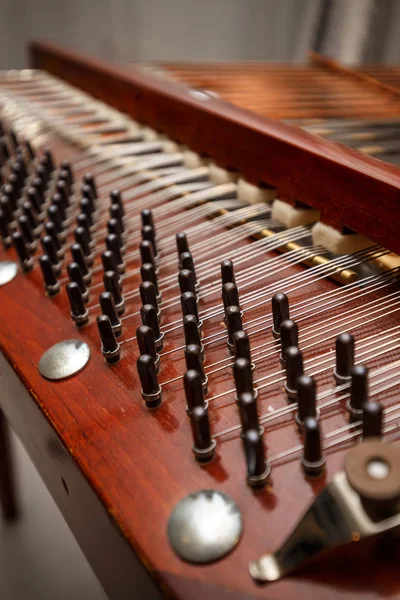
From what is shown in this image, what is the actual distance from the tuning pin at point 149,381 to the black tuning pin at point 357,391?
1.08 feet

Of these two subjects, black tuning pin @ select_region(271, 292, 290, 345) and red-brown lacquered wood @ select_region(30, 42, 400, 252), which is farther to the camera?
red-brown lacquered wood @ select_region(30, 42, 400, 252)

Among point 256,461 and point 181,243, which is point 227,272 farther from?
point 256,461

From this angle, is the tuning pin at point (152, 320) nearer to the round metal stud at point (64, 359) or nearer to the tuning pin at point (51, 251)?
A: the round metal stud at point (64, 359)

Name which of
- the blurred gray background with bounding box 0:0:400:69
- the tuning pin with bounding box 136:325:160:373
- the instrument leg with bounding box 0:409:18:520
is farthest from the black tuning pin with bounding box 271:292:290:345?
the blurred gray background with bounding box 0:0:400:69

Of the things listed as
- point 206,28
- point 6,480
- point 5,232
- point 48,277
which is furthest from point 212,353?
point 206,28

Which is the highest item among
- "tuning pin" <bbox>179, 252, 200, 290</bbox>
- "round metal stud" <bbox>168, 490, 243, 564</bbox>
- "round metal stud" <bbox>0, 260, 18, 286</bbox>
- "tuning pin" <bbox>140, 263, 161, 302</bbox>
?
"tuning pin" <bbox>179, 252, 200, 290</bbox>

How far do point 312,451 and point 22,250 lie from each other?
0.97 m

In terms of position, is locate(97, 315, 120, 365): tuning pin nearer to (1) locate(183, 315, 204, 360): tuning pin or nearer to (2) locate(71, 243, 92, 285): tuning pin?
(1) locate(183, 315, 204, 360): tuning pin

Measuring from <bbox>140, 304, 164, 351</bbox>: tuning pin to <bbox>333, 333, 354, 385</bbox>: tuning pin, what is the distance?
35 cm

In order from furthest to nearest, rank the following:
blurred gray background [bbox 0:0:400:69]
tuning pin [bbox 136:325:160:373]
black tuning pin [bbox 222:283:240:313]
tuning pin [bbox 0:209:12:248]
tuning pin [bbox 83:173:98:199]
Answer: blurred gray background [bbox 0:0:400:69] → tuning pin [bbox 83:173:98:199] → tuning pin [bbox 0:209:12:248] → black tuning pin [bbox 222:283:240:313] → tuning pin [bbox 136:325:160:373]

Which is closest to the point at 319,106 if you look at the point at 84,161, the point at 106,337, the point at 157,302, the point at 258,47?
the point at 84,161

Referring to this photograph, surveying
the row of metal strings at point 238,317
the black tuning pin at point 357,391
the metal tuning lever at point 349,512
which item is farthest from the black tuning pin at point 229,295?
the metal tuning lever at point 349,512

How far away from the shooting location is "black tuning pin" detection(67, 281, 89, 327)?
116 centimetres

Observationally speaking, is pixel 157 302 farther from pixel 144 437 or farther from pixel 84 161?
pixel 84 161
